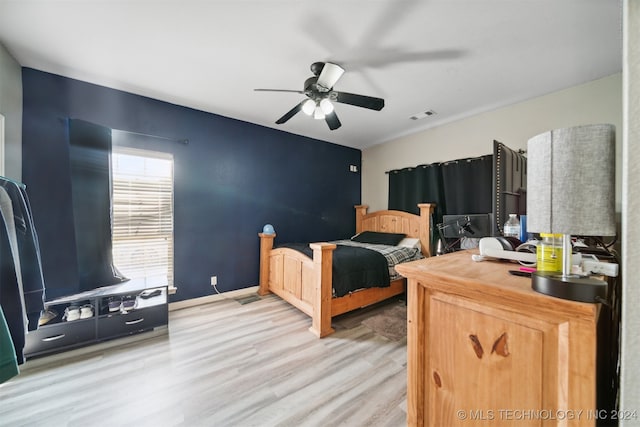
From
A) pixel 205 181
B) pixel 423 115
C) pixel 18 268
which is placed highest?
pixel 423 115

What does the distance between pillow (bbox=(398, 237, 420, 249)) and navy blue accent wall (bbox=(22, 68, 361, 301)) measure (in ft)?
3.94

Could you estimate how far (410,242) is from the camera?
3.61 meters

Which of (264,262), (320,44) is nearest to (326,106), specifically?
(320,44)

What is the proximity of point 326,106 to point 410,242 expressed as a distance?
2482mm

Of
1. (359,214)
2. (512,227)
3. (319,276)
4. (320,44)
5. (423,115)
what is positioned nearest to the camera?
(512,227)

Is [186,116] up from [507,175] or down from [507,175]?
up

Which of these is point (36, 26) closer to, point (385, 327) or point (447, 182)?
point (385, 327)

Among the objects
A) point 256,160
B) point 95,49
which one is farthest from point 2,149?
point 256,160

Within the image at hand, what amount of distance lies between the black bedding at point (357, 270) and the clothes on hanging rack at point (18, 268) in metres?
2.01

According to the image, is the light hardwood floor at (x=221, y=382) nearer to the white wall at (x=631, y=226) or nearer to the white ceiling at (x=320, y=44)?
the white wall at (x=631, y=226)

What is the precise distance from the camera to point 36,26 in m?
1.68

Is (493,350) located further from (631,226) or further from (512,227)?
(512,227)

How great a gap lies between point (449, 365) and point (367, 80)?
2463mm

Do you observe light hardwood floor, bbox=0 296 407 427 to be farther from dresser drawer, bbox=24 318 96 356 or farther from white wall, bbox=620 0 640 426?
white wall, bbox=620 0 640 426
